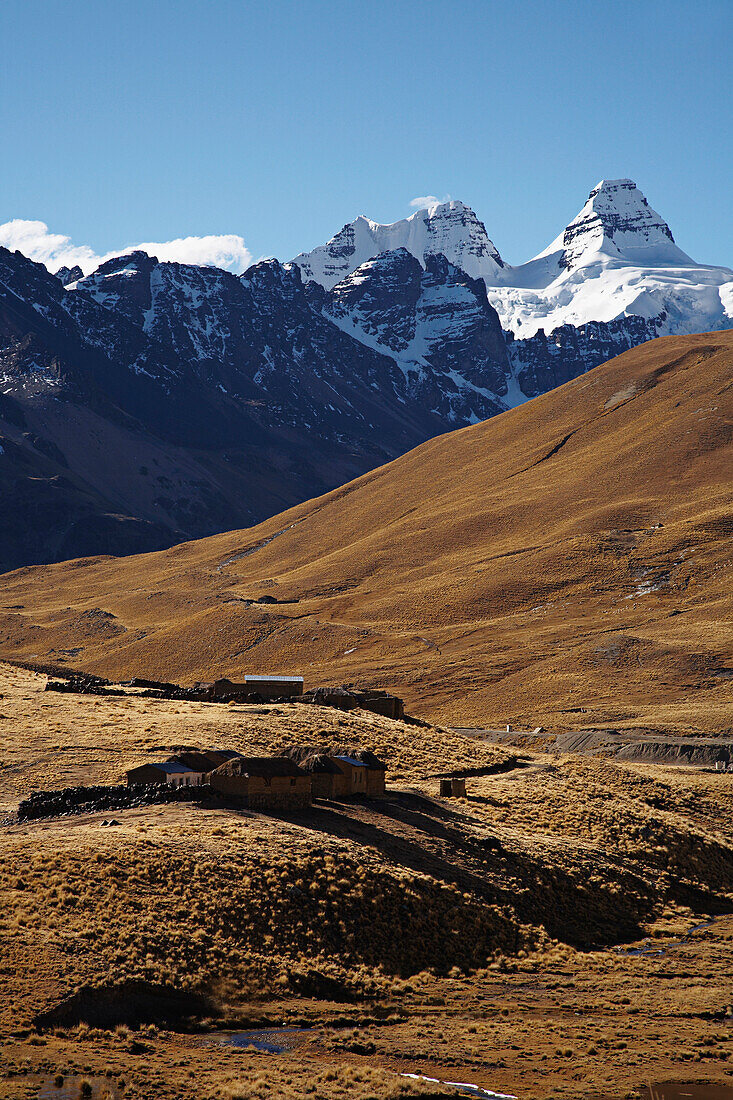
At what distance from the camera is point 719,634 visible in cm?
12044

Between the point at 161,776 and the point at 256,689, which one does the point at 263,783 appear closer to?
the point at 161,776

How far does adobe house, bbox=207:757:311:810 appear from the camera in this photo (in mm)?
48688

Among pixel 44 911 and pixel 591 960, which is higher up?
pixel 44 911

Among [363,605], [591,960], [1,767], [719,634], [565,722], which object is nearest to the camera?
[591,960]

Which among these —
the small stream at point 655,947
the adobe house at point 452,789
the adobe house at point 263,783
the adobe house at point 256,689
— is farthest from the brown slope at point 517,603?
the adobe house at point 263,783

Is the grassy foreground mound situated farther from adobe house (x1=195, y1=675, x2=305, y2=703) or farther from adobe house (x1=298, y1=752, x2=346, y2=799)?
adobe house (x1=195, y1=675, x2=305, y2=703)

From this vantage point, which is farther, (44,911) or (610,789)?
(610,789)

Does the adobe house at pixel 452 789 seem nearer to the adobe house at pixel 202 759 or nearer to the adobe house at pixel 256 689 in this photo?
the adobe house at pixel 202 759

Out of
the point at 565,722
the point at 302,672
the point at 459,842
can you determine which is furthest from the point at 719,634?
the point at 459,842

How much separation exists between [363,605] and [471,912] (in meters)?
114

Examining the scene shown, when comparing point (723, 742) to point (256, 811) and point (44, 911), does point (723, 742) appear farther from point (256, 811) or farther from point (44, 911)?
point (44, 911)

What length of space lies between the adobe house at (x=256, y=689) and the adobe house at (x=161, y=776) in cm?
2463

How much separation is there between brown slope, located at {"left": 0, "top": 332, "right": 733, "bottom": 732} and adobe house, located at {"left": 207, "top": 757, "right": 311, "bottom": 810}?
5219 cm

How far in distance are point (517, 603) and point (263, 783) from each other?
98.4m
